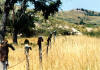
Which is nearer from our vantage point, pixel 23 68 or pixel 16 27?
pixel 23 68

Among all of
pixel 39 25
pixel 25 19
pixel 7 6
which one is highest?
pixel 7 6

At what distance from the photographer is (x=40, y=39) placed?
859 centimetres

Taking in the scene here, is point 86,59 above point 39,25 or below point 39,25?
above

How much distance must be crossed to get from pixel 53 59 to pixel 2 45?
3.52 metres

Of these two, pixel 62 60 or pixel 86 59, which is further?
pixel 62 60

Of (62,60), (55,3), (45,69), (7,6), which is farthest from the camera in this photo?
(55,3)

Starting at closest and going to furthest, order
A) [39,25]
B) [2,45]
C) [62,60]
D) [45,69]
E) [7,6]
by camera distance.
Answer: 1. [2,45]
2. [45,69]
3. [62,60]
4. [7,6]
5. [39,25]

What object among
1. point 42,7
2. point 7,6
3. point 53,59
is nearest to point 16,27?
point 42,7

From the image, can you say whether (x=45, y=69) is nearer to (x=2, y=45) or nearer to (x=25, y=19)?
(x=2, y=45)

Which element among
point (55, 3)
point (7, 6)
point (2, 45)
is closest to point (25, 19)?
point (55, 3)

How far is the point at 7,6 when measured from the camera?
21359 millimetres

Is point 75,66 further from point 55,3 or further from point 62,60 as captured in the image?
point 55,3

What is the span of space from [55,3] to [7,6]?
9505 mm

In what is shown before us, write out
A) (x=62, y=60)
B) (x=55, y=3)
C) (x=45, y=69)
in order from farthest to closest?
1. (x=55, y=3)
2. (x=62, y=60)
3. (x=45, y=69)
